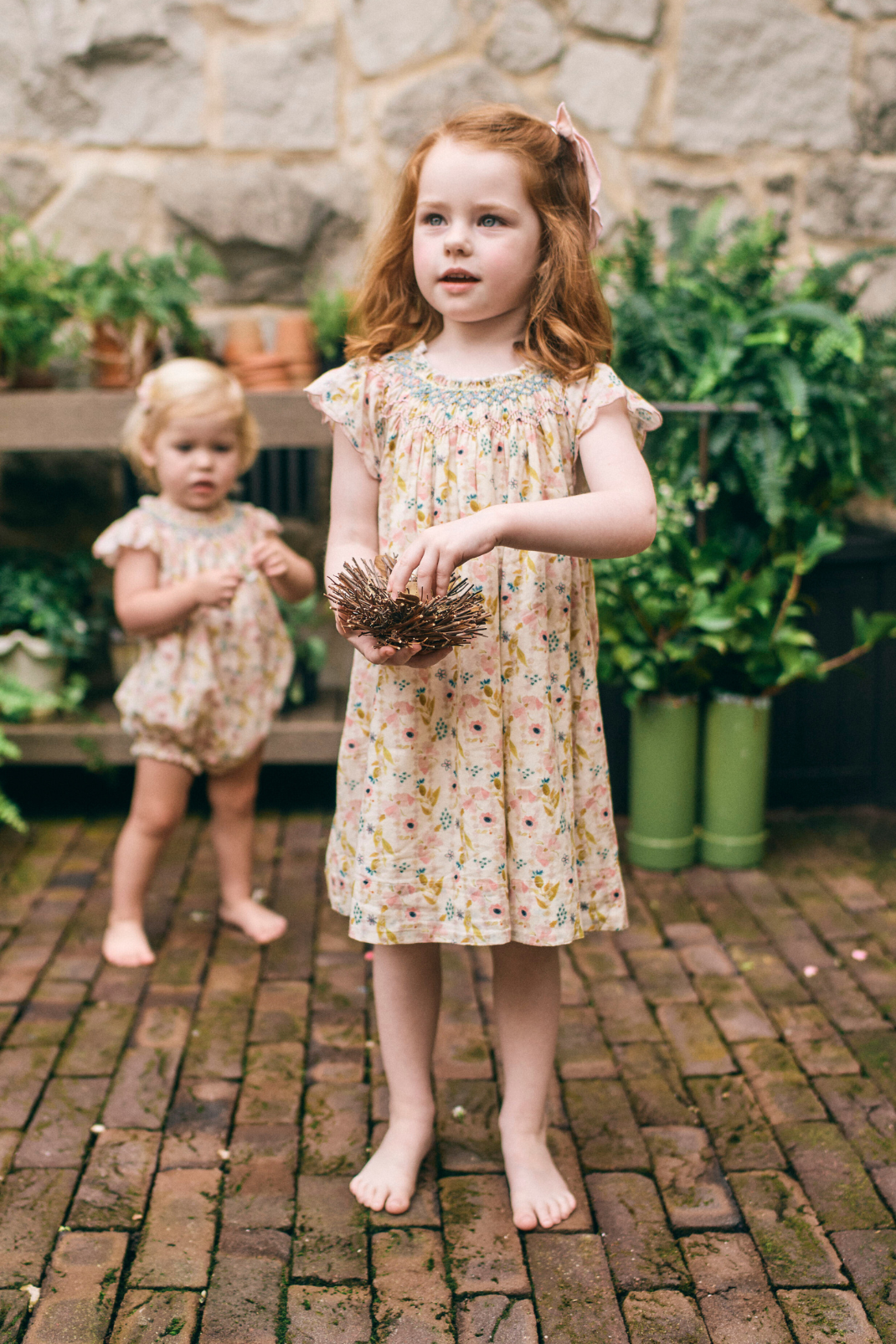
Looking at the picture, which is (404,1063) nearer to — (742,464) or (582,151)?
(582,151)

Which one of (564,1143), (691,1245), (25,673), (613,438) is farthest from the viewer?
(25,673)

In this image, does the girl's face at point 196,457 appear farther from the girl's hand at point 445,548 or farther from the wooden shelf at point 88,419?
the girl's hand at point 445,548

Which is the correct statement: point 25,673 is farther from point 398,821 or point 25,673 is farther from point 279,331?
point 398,821

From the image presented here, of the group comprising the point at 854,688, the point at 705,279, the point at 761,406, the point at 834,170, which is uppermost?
the point at 834,170

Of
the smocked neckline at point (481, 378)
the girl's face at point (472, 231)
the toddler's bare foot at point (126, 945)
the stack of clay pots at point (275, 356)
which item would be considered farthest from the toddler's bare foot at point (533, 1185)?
the stack of clay pots at point (275, 356)

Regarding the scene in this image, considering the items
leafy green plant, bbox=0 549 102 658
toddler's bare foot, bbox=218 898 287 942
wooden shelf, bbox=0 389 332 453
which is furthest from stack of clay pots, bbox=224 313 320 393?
toddler's bare foot, bbox=218 898 287 942

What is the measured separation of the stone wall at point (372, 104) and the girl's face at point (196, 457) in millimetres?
1440

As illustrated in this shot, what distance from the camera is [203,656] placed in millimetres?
2756

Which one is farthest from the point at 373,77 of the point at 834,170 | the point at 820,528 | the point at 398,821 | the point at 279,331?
the point at 398,821

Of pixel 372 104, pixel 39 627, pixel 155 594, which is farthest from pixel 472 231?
pixel 372 104

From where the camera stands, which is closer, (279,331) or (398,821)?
(398,821)

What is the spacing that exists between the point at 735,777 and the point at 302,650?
141 centimetres

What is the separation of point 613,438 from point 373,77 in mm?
2651

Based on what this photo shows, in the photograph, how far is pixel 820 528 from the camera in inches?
128
